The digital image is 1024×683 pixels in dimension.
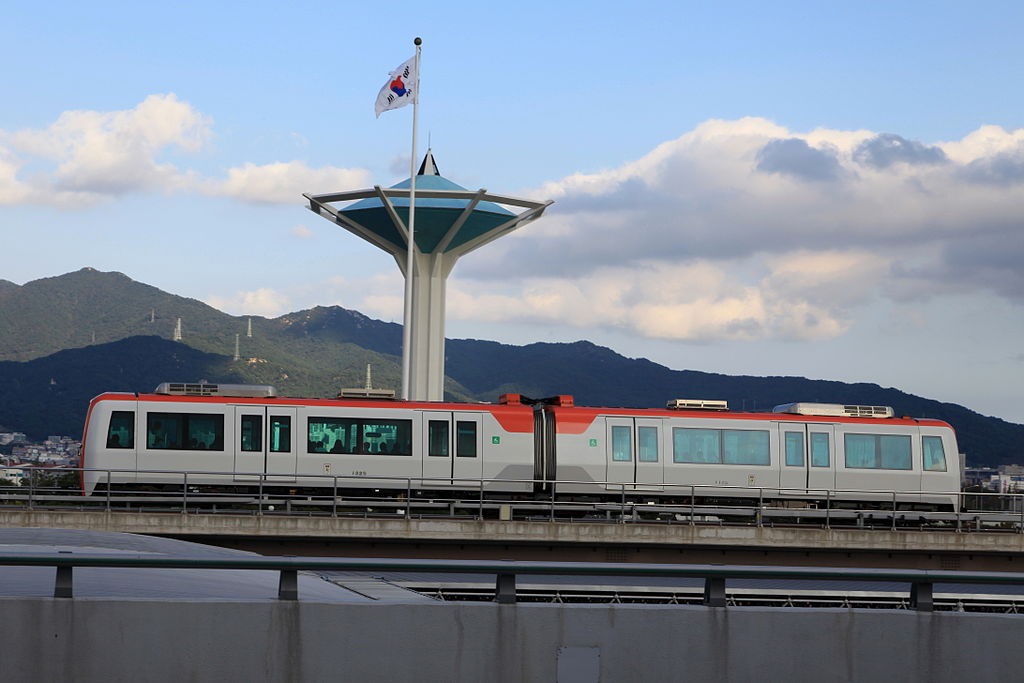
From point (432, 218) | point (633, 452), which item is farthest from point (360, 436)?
point (432, 218)

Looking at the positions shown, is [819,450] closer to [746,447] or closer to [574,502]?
[746,447]

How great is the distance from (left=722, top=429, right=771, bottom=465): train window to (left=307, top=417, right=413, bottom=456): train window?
8.94m

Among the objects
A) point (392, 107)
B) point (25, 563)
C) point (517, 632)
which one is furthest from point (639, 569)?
point (392, 107)

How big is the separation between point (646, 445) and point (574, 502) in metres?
3.37

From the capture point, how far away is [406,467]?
108 feet

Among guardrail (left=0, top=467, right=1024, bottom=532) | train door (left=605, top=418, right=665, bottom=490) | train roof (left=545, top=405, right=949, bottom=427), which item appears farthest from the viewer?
train roof (left=545, top=405, right=949, bottom=427)

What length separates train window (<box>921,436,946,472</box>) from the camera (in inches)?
1379

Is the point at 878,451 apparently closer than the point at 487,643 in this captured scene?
No

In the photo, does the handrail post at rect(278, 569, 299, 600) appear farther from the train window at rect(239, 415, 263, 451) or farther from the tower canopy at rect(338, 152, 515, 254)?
the tower canopy at rect(338, 152, 515, 254)

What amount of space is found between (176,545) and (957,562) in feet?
69.8

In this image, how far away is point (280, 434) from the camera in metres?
32.2

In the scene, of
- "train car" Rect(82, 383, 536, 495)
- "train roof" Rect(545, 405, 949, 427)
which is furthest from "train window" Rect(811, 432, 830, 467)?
"train car" Rect(82, 383, 536, 495)

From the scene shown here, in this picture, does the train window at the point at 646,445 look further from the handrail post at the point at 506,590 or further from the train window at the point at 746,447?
the handrail post at the point at 506,590

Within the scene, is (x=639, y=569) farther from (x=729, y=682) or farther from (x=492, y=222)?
(x=492, y=222)
